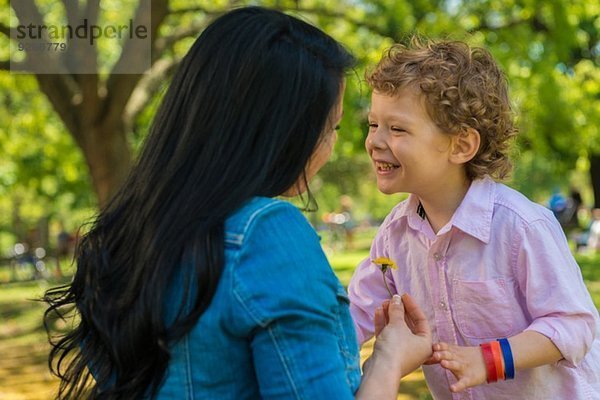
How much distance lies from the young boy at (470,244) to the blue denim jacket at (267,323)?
68 centimetres

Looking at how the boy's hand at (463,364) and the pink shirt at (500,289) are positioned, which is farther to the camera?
the pink shirt at (500,289)

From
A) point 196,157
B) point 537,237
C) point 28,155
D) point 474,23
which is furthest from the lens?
point 28,155

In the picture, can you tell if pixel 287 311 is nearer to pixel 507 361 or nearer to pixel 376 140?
pixel 507 361

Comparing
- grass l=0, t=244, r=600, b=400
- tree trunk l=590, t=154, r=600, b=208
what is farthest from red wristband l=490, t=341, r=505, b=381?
tree trunk l=590, t=154, r=600, b=208

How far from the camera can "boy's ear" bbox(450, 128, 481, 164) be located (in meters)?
2.12

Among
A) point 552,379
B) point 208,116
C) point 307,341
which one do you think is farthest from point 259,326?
point 552,379

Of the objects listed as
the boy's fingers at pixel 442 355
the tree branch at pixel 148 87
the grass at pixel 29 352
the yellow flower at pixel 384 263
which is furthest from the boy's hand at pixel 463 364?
the tree branch at pixel 148 87

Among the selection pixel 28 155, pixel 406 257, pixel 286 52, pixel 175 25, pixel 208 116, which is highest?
pixel 286 52

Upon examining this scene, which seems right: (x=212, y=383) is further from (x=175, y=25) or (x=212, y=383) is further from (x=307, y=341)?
(x=175, y=25)

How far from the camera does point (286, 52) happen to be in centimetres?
134

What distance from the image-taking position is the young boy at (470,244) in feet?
6.15

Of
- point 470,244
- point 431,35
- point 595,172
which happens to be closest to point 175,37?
point 431,35

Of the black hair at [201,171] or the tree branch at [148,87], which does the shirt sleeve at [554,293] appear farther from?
the tree branch at [148,87]

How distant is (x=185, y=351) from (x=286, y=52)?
528 millimetres
